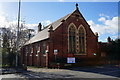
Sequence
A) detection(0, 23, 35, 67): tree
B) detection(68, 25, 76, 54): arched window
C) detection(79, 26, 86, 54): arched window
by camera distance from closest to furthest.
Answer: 1. detection(0, 23, 35, 67): tree
2. detection(68, 25, 76, 54): arched window
3. detection(79, 26, 86, 54): arched window

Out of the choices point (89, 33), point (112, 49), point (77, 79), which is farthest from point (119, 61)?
point (77, 79)

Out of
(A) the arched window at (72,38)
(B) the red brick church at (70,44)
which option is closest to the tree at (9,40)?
(B) the red brick church at (70,44)

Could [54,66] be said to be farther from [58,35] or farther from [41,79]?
[41,79]

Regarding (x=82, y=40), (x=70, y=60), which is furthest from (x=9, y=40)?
(x=82, y=40)

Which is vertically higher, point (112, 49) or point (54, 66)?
Result: point (112, 49)

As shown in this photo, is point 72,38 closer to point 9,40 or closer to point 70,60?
point 70,60

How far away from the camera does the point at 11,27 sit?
78.8ft

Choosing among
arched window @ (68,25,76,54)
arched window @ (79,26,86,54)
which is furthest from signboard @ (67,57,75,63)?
arched window @ (79,26,86,54)

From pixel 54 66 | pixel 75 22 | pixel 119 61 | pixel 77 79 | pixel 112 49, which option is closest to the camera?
pixel 77 79

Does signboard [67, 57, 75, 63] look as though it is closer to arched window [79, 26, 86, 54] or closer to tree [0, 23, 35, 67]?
arched window [79, 26, 86, 54]

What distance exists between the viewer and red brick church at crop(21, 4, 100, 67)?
25062 mm

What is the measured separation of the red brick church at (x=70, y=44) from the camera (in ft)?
82.2

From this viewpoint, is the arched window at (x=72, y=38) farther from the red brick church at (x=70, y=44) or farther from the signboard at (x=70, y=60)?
the signboard at (x=70, y=60)

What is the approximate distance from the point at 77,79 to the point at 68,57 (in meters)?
14.5
